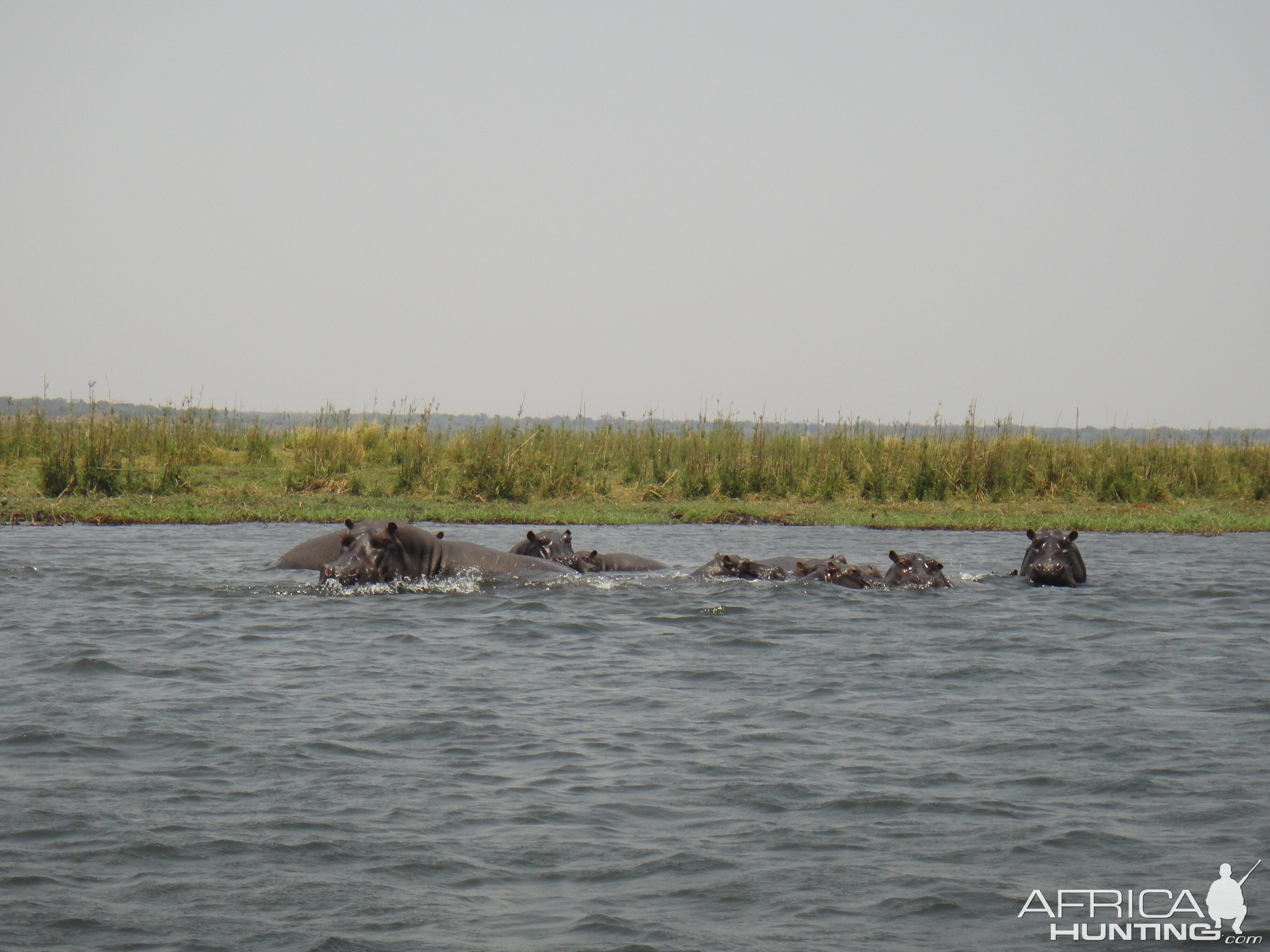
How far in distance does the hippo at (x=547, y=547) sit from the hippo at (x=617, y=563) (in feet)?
0.62

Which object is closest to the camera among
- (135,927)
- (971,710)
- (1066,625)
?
(135,927)

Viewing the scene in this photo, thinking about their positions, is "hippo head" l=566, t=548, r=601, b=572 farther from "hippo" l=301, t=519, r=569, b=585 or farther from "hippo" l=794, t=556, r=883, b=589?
"hippo" l=794, t=556, r=883, b=589

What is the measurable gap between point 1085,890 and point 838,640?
4.63 m

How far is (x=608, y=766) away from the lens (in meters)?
5.77

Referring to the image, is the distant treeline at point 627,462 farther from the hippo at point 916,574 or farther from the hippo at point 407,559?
the hippo at point 916,574

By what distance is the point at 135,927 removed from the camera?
3.96m

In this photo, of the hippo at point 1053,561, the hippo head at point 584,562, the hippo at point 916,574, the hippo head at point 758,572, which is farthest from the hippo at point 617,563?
the hippo at point 1053,561

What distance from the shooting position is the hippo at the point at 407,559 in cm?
1107

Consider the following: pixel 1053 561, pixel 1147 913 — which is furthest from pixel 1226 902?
pixel 1053 561

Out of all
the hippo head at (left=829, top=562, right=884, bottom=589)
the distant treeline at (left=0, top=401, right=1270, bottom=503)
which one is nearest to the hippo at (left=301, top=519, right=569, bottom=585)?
the hippo head at (left=829, top=562, right=884, bottom=589)

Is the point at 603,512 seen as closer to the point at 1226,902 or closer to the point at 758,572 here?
the point at 758,572

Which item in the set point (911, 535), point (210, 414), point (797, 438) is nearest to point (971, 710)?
point (911, 535)

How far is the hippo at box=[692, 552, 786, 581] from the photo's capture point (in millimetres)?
11539

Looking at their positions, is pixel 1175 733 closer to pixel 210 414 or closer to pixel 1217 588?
pixel 1217 588
